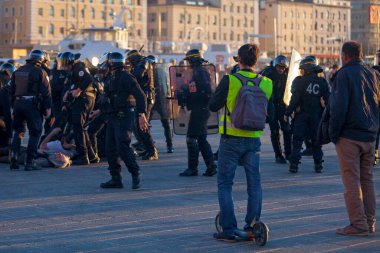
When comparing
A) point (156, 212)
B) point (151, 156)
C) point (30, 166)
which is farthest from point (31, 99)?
point (156, 212)

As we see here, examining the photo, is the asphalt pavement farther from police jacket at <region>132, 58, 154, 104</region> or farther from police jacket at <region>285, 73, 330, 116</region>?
police jacket at <region>132, 58, 154, 104</region>

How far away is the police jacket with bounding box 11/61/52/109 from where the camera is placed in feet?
44.7

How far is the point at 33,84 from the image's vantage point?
44.7 ft

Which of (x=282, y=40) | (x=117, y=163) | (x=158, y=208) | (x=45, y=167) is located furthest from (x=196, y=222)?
(x=282, y=40)

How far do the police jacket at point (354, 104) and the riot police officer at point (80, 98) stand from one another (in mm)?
6264

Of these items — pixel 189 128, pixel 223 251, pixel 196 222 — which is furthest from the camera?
pixel 189 128

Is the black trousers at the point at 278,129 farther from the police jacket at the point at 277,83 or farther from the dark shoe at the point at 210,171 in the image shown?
the dark shoe at the point at 210,171

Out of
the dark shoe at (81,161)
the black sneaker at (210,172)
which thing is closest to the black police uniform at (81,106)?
the dark shoe at (81,161)

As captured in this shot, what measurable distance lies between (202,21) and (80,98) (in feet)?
382

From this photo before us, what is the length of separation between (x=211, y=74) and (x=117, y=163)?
218 cm

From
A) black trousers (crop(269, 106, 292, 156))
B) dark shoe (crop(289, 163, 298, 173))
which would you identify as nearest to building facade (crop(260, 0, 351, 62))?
black trousers (crop(269, 106, 292, 156))

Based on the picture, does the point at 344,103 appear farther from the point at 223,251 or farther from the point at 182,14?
the point at 182,14

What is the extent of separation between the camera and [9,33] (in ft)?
379

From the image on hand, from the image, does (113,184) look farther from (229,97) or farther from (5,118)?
(229,97)
